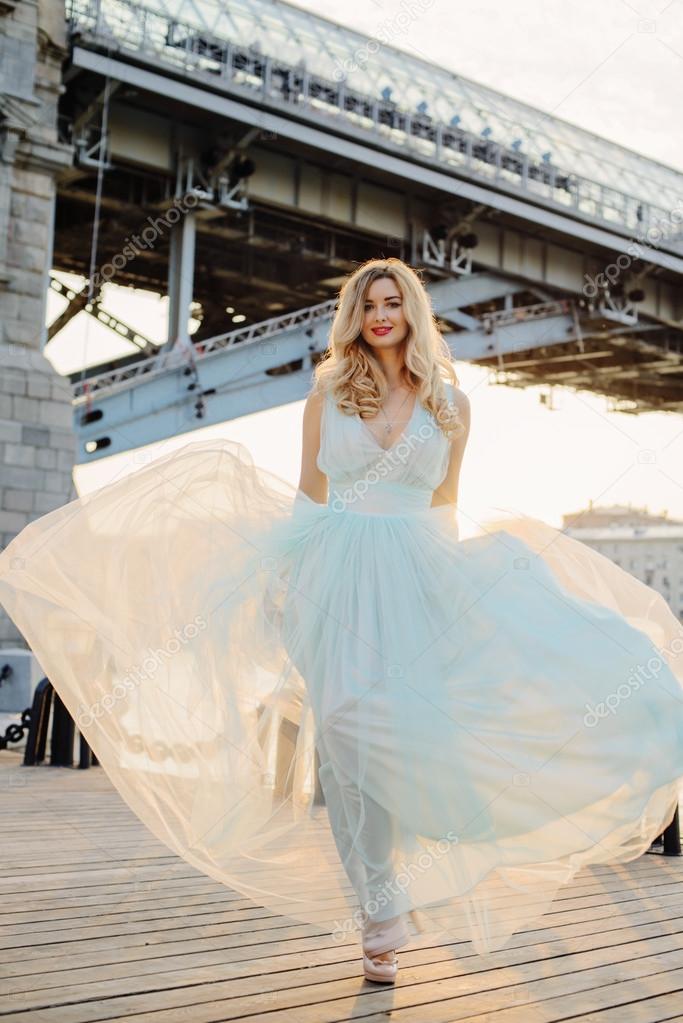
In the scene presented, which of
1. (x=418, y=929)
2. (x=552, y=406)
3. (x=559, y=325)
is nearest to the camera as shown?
(x=418, y=929)

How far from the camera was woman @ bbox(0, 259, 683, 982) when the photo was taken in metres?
3.34

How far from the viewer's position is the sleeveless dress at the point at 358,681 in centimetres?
334

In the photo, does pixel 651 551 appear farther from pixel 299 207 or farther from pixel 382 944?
pixel 382 944

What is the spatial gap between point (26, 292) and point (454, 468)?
1504cm

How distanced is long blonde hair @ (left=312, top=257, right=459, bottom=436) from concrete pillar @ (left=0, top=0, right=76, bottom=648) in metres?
13.3

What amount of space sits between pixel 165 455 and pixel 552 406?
35216 millimetres

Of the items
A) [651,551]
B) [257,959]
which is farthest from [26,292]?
[651,551]

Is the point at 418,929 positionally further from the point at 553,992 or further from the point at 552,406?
the point at 552,406

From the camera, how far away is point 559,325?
106 feet

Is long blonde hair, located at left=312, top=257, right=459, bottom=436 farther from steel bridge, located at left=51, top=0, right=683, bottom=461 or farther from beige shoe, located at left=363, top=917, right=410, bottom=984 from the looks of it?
steel bridge, located at left=51, top=0, right=683, bottom=461

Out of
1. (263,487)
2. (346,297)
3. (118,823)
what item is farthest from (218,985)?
(118,823)
